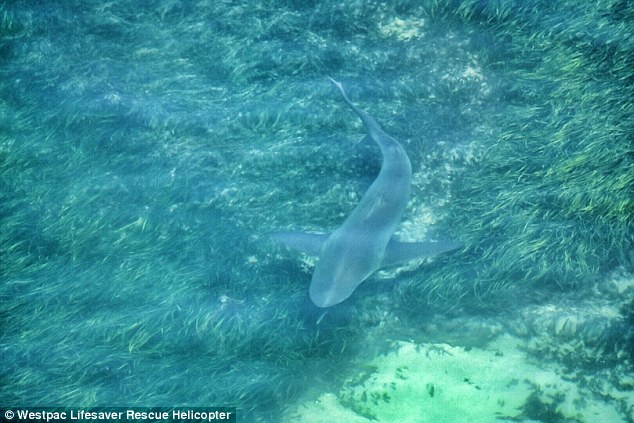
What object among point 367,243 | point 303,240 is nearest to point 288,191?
point 303,240

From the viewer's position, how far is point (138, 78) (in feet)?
20.8

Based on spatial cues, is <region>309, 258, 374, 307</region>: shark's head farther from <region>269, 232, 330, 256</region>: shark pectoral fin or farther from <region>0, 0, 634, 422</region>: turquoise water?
<region>0, 0, 634, 422</region>: turquoise water

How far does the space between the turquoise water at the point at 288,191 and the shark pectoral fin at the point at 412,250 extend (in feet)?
0.89

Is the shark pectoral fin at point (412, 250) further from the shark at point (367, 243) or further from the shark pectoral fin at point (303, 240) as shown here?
the shark pectoral fin at point (303, 240)

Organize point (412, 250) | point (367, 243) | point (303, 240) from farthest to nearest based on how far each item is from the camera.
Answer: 1. point (303, 240)
2. point (412, 250)
3. point (367, 243)

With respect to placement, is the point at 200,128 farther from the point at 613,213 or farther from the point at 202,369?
the point at 613,213

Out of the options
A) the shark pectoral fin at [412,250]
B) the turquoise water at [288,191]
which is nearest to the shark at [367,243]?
the shark pectoral fin at [412,250]

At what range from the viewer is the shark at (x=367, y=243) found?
4258 millimetres

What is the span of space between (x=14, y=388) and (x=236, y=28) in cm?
524

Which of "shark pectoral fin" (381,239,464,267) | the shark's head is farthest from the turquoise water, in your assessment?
the shark's head

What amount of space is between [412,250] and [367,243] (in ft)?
1.73

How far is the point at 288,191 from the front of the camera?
5.52 m

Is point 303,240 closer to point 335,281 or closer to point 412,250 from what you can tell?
point 335,281

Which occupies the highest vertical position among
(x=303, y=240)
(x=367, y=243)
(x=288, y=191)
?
(x=367, y=243)
